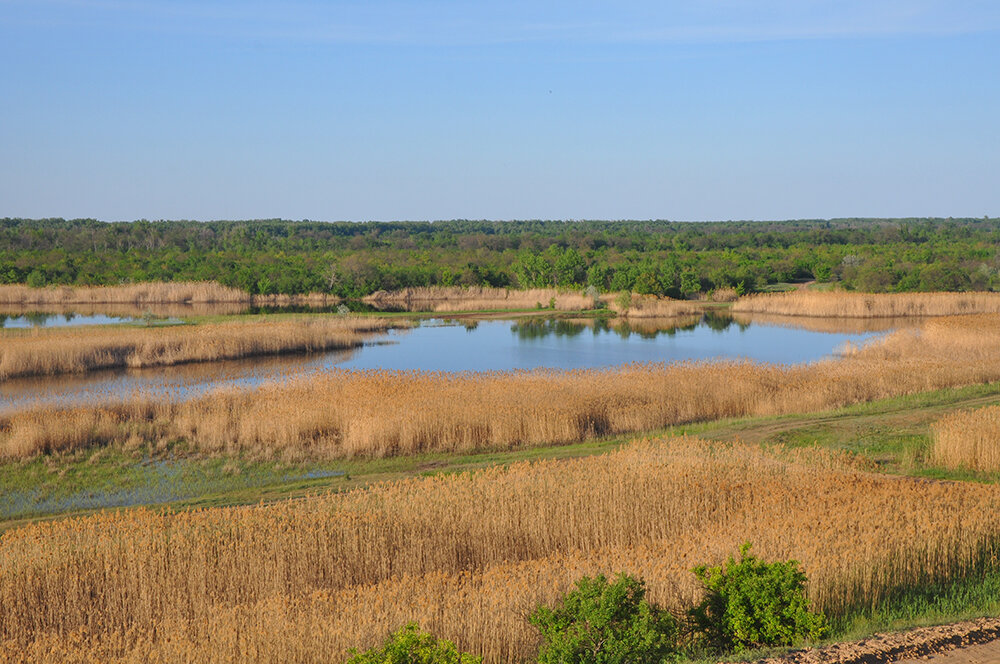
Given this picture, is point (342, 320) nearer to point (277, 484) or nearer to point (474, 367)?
point (474, 367)

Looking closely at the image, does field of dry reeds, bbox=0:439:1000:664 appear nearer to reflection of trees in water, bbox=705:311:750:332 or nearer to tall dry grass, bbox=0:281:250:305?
reflection of trees in water, bbox=705:311:750:332

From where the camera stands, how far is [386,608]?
7660 mm

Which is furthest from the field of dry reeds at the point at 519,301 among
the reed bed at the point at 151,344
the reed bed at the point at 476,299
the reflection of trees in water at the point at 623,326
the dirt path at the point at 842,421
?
the dirt path at the point at 842,421

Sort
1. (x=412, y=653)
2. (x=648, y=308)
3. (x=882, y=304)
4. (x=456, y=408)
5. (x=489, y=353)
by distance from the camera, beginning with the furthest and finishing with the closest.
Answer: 1. (x=648, y=308)
2. (x=882, y=304)
3. (x=489, y=353)
4. (x=456, y=408)
5. (x=412, y=653)

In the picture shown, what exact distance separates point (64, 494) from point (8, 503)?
89 centimetres

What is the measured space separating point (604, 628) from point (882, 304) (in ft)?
173

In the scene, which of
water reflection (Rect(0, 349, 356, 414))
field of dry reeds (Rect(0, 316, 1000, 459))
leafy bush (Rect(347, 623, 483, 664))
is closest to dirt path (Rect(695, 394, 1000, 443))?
field of dry reeds (Rect(0, 316, 1000, 459))

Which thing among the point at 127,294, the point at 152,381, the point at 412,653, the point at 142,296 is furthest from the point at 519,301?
the point at 412,653

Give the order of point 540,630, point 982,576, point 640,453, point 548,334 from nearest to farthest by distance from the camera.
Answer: point 540,630 → point 982,576 → point 640,453 → point 548,334

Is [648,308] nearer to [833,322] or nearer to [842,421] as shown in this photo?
[833,322]

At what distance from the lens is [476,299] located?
2616 inches

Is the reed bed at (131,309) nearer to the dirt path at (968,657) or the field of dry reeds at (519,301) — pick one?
the field of dry reeds at (519,301)

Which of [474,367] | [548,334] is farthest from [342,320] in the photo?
[474,367]

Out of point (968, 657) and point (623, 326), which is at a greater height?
point (968, 657)
